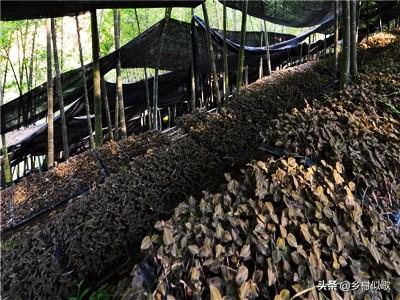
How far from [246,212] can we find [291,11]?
6.14 metres

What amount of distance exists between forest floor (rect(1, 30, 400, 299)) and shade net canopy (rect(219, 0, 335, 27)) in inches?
130

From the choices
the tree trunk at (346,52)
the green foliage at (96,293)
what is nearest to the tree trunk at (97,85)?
the tree trunk at (346,52)

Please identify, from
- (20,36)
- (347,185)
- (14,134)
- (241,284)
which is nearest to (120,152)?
(347,185)

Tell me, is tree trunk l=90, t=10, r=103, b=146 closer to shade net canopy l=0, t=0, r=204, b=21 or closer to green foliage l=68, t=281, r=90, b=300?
shade net canopy l=0, t=0, r=204, b=21

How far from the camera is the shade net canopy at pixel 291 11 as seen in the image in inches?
240

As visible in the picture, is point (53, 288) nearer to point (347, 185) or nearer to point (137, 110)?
point (347, 185)

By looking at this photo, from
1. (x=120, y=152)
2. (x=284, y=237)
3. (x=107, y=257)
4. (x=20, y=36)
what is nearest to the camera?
(x=284, y=237)

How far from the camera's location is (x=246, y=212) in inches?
49.0

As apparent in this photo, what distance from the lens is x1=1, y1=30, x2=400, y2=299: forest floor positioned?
1.05 meters

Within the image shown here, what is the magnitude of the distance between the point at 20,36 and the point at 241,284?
35.4 feet

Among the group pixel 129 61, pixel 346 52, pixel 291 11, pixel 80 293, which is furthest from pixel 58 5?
pixel 291 11

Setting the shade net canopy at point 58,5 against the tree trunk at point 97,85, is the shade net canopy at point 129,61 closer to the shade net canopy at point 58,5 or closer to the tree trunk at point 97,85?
the tree trunk at point 97,85

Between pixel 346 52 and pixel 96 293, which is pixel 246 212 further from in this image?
pixel 346 52

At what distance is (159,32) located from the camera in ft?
18.0
